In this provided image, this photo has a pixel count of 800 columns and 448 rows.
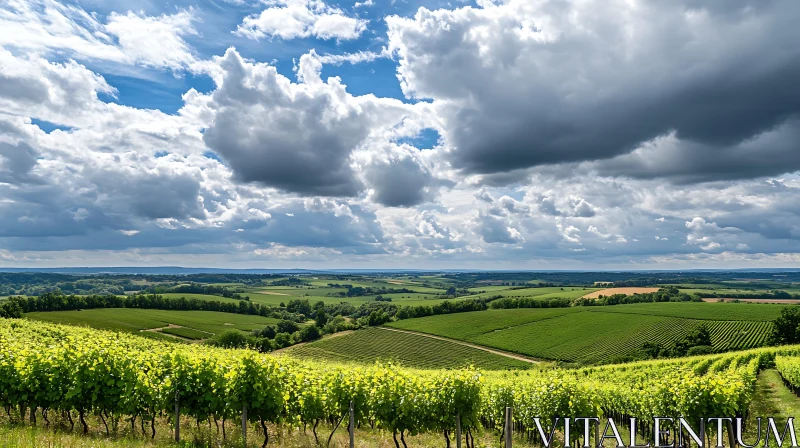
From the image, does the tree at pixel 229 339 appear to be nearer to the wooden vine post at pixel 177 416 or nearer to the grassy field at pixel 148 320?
the grassy field at pixel 148 320

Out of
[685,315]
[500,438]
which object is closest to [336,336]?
[685,315]

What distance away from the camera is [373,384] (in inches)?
680

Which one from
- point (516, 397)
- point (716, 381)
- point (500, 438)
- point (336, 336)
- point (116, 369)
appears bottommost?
point (336, 336)

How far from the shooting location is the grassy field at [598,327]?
8988cm

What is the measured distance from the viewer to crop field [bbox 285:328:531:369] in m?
87.4

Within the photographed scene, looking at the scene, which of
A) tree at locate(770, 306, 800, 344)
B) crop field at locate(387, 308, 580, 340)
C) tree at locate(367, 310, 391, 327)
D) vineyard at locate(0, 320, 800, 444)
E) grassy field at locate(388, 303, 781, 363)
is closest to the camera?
vineyard at locate(0, 320, 800, 444)

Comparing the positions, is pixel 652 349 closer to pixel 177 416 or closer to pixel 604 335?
pixel 604 335

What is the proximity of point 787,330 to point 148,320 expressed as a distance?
138369 mm

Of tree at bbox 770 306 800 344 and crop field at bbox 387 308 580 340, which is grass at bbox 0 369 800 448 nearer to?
tree at bbox 770 306 800 344

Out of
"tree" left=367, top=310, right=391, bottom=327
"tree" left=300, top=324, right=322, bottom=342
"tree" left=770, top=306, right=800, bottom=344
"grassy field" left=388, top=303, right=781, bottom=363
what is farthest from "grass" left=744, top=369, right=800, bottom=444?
"tree" left=367, top=310, right=391, bottom=327

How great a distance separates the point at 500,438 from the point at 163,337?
289 ft

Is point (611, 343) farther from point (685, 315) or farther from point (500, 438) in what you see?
point (500, 438)

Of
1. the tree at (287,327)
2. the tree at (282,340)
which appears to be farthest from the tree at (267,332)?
the tree at (282,340)

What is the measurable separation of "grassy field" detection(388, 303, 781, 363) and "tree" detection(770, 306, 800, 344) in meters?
2.47
